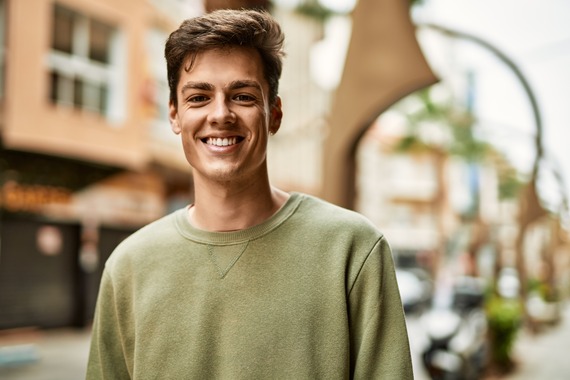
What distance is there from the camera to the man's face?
1624mm

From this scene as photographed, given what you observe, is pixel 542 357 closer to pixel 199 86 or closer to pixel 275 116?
pixel 275 116

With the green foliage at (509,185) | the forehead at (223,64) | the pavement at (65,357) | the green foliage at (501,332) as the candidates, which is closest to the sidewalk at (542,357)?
the pavement at (65,357)

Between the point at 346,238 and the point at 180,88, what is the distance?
0.57 metres

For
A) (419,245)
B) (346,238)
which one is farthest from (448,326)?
(419,245)

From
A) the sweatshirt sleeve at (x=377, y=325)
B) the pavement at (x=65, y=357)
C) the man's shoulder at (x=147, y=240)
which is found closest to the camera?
the sweatshirt sleeve at (x=377, y=325)

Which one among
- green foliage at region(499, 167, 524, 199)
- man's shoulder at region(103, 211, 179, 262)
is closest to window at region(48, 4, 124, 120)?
man's shoulder at region(103, 211, 179, 262)

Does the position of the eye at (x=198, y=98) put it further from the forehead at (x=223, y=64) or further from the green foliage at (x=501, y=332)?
the green foliage at (x=501, y=332)

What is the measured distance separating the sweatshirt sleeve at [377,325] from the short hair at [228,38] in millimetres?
523

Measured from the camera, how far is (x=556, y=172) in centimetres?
1216

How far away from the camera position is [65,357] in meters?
12.0

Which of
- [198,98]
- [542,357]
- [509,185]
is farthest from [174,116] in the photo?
[509,185]

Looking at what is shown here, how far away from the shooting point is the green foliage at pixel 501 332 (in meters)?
11.8

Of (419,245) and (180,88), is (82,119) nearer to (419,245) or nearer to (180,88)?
(180,88)

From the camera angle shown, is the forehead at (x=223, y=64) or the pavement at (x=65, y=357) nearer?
the forehead at (x=223, y=64)
